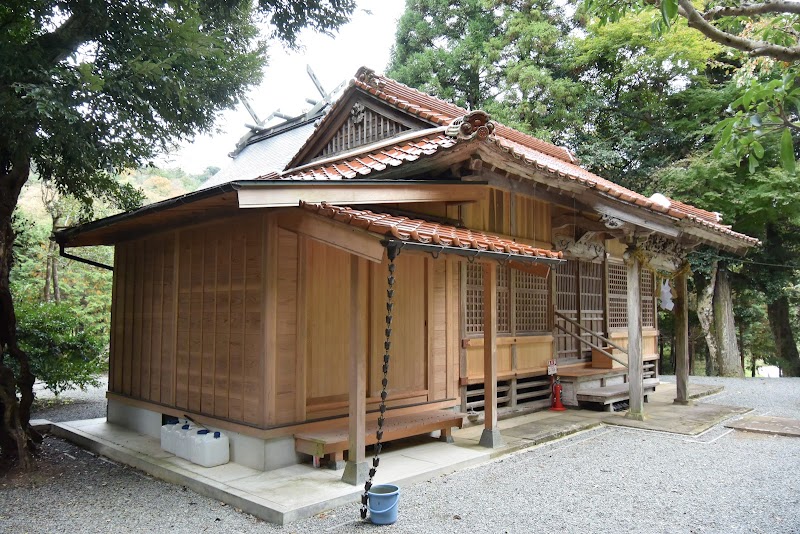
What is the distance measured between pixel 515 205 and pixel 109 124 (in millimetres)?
5440

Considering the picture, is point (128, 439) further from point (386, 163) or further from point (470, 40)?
point (470, 40)

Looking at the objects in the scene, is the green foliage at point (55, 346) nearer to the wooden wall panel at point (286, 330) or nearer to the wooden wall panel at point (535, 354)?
the wooden wall panel at point (286, 330)

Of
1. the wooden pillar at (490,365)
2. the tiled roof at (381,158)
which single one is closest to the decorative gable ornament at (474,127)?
the tiled roof at (381,158)

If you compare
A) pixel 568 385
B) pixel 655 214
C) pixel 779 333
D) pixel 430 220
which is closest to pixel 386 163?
pixel 430 220

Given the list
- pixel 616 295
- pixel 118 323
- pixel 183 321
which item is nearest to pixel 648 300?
pixel 616 295

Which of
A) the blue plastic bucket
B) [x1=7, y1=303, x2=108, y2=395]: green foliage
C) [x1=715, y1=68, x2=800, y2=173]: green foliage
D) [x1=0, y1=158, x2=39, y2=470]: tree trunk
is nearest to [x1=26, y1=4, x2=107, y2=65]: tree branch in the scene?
[x1=0, y1=158, x2=39, y2=470]: tree trunk

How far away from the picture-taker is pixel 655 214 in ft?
24.7

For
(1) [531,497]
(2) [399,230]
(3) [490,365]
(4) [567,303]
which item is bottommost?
(1) [531,497]

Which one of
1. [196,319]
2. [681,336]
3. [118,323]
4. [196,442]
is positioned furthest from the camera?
[681,336]

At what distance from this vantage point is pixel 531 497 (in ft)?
16.1

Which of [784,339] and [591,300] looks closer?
[591,300]

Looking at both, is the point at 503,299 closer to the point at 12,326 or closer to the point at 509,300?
the point at 509,300

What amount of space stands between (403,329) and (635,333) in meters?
3.77

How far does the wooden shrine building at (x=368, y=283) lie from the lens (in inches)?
211
